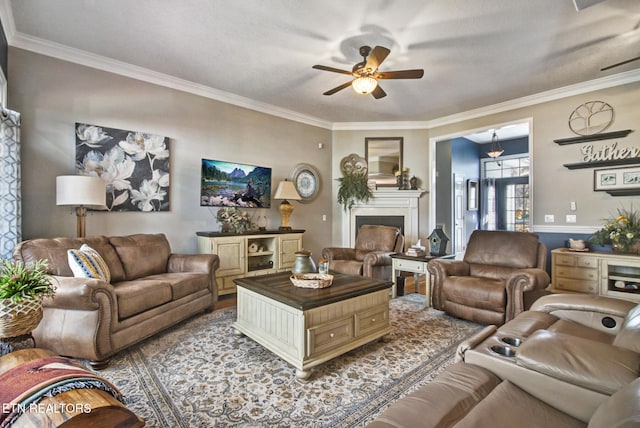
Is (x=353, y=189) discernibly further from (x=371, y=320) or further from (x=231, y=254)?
(x=371, y=320)

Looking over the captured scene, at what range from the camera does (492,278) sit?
3.41 metres

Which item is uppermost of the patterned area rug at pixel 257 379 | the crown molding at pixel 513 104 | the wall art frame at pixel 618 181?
the crown molding at pixel 513 104

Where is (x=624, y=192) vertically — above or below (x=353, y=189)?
below

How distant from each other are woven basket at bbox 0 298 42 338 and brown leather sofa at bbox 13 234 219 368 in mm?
700

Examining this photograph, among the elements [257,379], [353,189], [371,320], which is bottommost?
[257,379]

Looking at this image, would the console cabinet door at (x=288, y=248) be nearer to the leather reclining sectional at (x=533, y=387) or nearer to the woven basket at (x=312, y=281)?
the woven basket at (x=312, y=281)

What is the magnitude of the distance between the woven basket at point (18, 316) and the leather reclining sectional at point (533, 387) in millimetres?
1713

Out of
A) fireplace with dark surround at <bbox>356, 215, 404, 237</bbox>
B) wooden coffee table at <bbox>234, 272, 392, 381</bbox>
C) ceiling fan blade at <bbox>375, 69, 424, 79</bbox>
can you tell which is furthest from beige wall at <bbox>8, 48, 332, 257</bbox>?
ceiling fan blade at <bbox>375, 69, 424, 79</bbox>

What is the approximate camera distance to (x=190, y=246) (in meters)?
4.26

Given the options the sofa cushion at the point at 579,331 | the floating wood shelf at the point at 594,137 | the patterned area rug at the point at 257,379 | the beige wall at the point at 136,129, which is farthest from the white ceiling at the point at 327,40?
the patterned area rug at the point at 257,379

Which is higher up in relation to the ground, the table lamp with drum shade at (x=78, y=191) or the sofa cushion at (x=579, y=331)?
the table lamp with drum shade at (x=78, y=191)

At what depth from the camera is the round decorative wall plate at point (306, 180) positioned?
5422 millimetres

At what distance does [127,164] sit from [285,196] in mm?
2152

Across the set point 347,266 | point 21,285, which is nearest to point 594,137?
point 347,266
